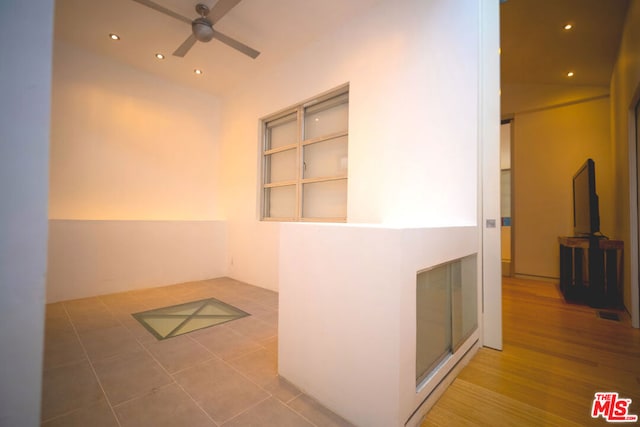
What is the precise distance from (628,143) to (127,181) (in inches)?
236

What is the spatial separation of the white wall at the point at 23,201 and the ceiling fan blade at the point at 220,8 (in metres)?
2.12

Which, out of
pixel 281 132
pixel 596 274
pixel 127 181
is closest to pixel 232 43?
pixel 281 132

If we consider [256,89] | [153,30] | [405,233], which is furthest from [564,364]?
[153,30]

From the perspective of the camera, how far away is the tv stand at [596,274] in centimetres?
285

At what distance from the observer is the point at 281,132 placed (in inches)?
151

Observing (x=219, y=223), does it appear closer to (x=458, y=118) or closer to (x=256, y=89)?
(x=256, y=89)

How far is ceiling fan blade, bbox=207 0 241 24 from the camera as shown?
236 cm

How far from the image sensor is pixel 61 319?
244 centimetres

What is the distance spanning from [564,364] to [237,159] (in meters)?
4.42

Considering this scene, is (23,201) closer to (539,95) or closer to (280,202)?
(280,202)

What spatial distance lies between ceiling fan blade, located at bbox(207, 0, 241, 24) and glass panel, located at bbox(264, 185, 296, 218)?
2.04 m

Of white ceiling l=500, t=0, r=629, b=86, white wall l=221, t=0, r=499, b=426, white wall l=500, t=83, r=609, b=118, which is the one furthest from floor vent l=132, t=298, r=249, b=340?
white wall l=500, t=83, r=609, b=118

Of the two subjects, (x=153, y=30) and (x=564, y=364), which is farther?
(x=153, y=30)

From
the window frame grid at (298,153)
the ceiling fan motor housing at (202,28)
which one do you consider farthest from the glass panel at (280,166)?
the ceiling fan motor housing at (202,28)
